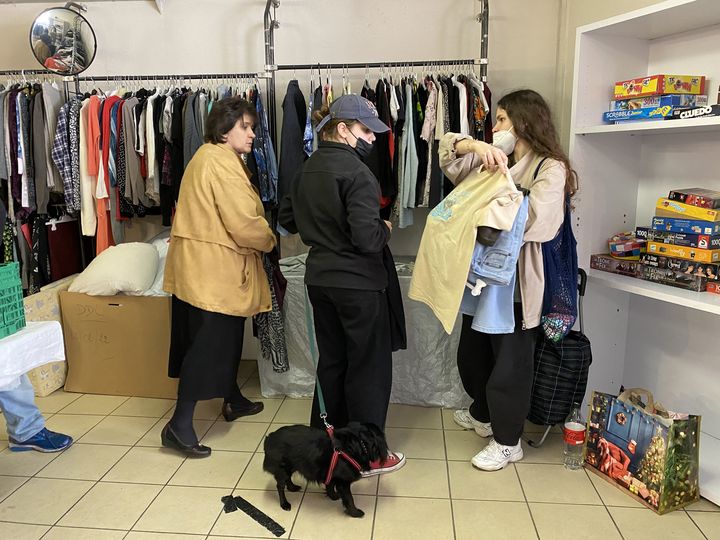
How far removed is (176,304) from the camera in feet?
8.89

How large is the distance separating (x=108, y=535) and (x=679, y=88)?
2.80m

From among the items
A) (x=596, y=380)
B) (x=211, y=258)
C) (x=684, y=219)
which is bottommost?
(x=596, y=380)

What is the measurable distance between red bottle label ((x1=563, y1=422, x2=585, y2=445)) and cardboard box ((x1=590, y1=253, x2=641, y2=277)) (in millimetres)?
704

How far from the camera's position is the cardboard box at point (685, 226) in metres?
2.24

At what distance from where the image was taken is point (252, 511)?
2.28 metres

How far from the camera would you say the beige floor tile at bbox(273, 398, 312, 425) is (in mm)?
3078

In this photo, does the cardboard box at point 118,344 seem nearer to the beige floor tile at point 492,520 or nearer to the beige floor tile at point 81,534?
the beige floor tile at point 81,534

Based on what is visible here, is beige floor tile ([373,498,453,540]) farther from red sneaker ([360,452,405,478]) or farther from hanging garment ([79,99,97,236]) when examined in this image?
hanging garment ([79,99,97,236])

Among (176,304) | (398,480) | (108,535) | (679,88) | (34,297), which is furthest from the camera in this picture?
(34,297)

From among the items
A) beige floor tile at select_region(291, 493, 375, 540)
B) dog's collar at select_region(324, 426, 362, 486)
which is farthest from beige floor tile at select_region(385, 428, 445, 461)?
dog's collar at select_region(324, 426, 362, 486)

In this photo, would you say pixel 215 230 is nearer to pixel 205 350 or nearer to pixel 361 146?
pixel 205 350

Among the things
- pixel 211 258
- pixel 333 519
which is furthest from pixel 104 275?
pixel 333 519

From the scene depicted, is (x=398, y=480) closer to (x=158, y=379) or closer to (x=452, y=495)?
(x=452, y=495)

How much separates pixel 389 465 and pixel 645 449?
1.04 meters
